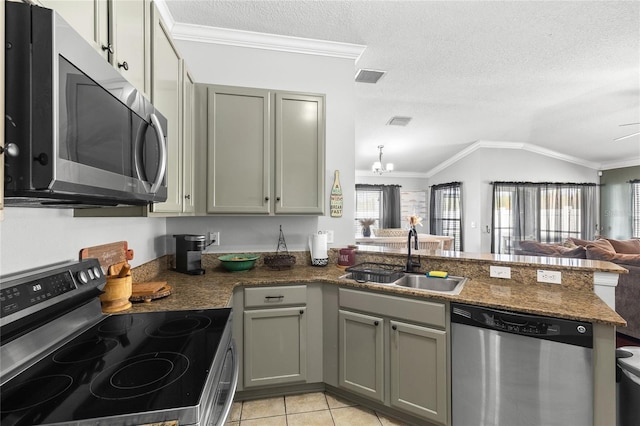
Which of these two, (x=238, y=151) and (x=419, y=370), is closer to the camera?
(x=419, y=370)

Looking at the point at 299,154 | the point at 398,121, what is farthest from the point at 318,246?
the point at 398,121

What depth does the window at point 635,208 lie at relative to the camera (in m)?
6.56

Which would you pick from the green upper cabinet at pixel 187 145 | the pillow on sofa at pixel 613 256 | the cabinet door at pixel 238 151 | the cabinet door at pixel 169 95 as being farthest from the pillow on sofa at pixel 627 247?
the cabinet door at pixel 169 95

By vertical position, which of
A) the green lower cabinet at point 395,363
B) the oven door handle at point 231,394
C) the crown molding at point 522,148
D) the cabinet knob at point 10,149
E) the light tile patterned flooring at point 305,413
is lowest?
the light tile patterned flooring at point 305,413

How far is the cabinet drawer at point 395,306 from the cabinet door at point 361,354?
7 cm

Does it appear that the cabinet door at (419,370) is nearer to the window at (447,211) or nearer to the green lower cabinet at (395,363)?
the green lower cabinet at (395,363)

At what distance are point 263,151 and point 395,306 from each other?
4.76ft

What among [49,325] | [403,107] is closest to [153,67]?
[49,325]

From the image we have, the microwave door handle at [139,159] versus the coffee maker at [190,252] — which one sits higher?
the microwave door handle at [139,159]

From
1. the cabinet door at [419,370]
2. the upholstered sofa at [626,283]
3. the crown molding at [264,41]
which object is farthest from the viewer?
the upholstered sofa at [626,283]

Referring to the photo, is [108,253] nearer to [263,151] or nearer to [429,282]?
[263,151]

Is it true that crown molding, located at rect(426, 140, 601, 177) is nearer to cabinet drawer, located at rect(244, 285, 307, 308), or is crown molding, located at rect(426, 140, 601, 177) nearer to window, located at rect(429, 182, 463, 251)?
window, located at rect(429, 182, 463, 251)

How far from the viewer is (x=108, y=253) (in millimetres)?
1667

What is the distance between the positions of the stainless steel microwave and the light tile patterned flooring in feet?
5.96
